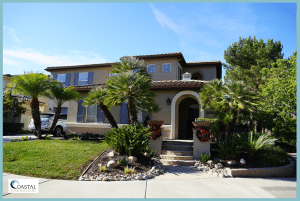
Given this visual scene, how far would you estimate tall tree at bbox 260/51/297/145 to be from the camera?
8680 mm

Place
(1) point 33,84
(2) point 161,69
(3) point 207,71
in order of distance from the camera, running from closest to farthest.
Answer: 1. (1) point 33,84
2. (2) point 161,69
3. (3) point 207,71

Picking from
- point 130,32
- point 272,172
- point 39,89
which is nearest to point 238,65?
point 272,172

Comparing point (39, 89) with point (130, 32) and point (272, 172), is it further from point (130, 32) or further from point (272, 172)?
point (272, 172)

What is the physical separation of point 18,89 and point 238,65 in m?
17.0

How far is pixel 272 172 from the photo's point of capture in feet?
24.9

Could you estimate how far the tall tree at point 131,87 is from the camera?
349 inches

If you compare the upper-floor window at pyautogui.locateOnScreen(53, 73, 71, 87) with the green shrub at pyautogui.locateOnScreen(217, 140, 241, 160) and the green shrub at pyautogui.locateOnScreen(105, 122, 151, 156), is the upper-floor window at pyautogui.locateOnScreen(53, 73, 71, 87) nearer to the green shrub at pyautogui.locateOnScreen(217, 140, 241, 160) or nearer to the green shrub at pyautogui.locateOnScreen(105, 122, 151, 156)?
the green shrub at pyautogui.locateOnScreen(105, 122, 151, 156)

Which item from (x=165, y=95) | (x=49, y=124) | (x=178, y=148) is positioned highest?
(x=165, y=95)

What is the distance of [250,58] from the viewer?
59.5 ft

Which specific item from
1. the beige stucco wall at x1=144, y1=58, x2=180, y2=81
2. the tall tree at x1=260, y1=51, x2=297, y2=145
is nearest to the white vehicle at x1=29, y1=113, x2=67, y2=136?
→ the beige stucco wall at x1=144, y1=58, x2=180, y2=81

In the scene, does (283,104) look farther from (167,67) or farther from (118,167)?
(167,67)

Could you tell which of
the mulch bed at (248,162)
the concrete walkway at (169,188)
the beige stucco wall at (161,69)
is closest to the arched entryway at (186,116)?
the beige stucco wall at (161,69)

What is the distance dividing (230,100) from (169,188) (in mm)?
5093

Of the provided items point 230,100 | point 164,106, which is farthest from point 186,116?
point 230,100
